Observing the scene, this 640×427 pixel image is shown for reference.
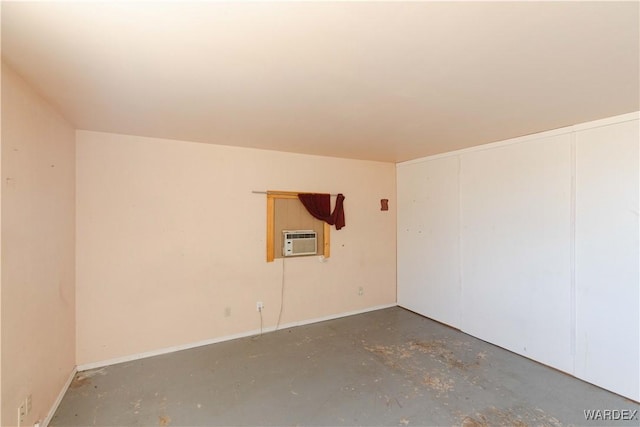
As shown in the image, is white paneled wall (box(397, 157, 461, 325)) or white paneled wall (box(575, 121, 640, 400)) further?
white paneled wall (box(397, 157, 461, 325))

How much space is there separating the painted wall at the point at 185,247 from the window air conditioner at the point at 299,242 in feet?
0.48

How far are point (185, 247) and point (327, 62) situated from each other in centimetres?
266

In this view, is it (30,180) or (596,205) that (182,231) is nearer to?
(30,180)

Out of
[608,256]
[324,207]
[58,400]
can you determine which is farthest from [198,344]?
[608,256]

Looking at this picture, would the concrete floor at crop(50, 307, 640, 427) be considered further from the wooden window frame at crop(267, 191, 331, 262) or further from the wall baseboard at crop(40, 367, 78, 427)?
the wooden window frame at crop(267, 191, 331, 262)

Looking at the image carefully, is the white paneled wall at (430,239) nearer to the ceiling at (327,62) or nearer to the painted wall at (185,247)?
the painted wall at (185,247)

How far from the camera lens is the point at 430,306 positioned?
4262mm

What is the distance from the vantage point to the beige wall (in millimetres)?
1654

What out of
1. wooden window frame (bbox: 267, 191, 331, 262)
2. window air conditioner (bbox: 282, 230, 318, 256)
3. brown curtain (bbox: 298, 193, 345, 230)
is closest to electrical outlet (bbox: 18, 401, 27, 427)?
wooden window frame (bbox: 267, 191, 331, 262)

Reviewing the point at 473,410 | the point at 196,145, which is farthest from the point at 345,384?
the point at 196,145

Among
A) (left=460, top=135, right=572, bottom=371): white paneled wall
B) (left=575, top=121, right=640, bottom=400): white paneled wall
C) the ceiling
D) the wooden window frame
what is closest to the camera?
the ceiling

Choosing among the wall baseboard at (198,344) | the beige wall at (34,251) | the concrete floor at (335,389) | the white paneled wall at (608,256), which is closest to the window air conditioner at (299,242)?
the wall baseboard at (198,344)

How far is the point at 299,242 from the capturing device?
398cm

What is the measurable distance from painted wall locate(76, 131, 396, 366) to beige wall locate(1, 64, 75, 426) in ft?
0.80
